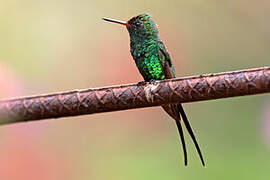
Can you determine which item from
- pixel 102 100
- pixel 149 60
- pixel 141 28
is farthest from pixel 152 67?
pixel 102 100

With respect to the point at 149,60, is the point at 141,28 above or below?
above

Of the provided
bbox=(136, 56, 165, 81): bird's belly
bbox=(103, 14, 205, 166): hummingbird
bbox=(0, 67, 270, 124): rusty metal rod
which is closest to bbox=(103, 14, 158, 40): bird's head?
bbox=(103, 14, 205, 166): hummingbird

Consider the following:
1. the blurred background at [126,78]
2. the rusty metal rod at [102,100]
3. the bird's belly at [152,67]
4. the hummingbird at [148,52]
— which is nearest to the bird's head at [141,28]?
the hummingbird at [148,52]

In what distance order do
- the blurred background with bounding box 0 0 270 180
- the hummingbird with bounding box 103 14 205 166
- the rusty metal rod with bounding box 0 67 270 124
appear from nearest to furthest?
the rusty metal rod with bounding box 0 67 270 124, the hummingbird with bounding box 103 14 205 166, the blurred background with bounding box 0 0 270 180

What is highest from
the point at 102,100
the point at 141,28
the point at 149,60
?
the point at 141,28

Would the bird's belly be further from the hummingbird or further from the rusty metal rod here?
the rusty metal rod

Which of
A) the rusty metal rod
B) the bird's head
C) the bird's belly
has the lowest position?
the rusty metal rod

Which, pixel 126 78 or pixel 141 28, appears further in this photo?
pixel 126 78

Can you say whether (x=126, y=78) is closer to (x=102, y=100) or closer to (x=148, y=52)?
(x=148, y=52)

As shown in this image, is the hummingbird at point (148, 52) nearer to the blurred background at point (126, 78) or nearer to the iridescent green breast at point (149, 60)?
the iridescent green breast at point (149, 60)
